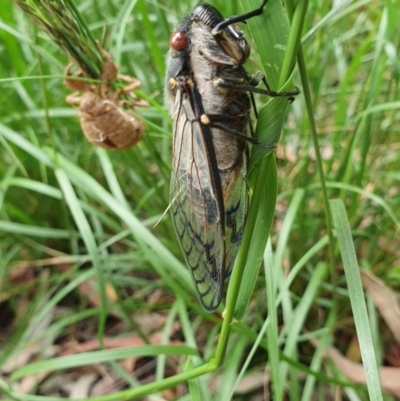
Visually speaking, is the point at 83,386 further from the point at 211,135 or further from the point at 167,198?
the point at 211,135

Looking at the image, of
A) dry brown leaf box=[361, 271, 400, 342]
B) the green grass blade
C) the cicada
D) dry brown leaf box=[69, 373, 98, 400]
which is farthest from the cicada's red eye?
dry brown leaf box=[69, 373, 98, 400]

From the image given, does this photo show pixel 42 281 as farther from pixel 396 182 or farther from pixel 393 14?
pixel 393 14

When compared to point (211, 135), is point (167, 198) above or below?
below

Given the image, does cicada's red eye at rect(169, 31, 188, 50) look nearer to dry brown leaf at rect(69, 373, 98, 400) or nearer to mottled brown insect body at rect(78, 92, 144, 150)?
mottled brown insect body at rect(78, 92, 144, 150)

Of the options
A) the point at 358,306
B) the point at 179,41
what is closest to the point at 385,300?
the point at 358,306

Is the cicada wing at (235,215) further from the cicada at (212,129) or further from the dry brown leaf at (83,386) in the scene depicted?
the dry brown leaf at (83,386)

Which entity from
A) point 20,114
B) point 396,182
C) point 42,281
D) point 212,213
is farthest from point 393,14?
point 42,281
